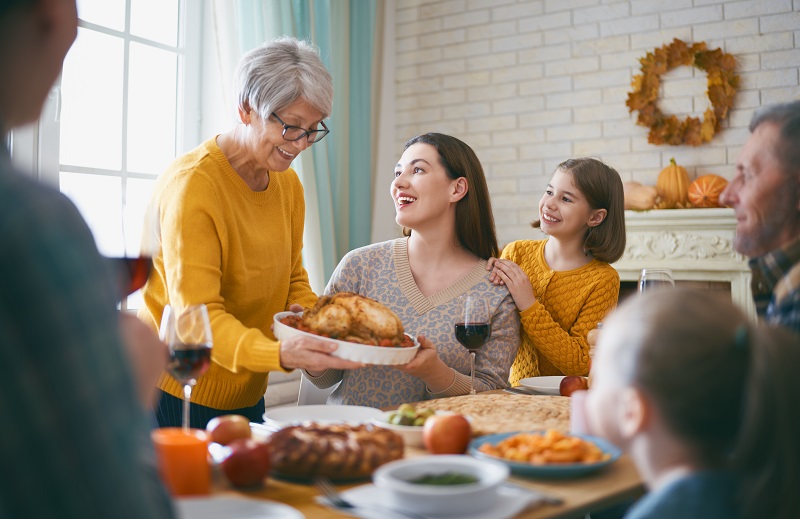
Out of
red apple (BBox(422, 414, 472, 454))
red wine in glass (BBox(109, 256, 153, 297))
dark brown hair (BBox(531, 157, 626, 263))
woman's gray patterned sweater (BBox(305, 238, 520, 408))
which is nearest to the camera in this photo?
red wine in glass (BBox(109, 256, 153, 297))

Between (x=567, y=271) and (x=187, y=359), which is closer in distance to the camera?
(x=187, y=359)

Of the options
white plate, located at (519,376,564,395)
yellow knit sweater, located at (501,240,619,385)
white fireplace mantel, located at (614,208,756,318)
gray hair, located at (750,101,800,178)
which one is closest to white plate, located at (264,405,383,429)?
white plate, located at (519,376,564,395)

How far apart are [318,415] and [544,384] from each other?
0.77m

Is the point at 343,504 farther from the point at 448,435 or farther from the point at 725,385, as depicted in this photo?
the point at 725,385

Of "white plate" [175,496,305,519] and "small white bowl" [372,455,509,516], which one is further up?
"small white bowl" [372,455,509,516]

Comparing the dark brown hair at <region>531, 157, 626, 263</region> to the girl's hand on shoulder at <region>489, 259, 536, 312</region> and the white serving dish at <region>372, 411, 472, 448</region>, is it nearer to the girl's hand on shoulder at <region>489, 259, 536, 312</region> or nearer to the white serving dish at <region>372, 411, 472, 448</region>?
the girl's hand on shoulder at <region>489, 259, 536, 312</region>

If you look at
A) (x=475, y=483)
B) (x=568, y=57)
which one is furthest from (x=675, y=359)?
(x=568, y=57)

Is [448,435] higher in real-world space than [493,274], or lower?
lower

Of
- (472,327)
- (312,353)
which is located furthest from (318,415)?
(472,327)

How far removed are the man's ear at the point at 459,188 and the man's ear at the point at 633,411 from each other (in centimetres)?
155

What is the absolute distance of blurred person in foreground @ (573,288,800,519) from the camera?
900 mm

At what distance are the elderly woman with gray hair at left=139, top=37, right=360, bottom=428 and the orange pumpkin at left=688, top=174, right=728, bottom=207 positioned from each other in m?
2.80

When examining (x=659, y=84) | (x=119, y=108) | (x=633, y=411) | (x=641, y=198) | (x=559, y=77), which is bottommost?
(x=633, y=411)

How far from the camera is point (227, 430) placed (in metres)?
1.45
